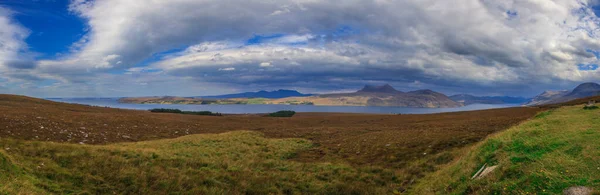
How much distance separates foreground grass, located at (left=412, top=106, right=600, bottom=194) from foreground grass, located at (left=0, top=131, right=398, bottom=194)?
3548mm

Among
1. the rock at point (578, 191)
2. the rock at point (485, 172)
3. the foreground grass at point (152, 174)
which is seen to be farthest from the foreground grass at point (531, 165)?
the foreground grass at point (152, 174)

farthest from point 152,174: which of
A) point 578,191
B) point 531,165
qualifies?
point 578,191

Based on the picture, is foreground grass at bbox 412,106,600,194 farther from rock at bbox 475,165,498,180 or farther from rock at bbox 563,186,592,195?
rock at bbox 475,165,498,180

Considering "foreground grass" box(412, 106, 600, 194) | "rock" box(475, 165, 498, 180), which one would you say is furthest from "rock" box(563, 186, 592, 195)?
"rock" box(475, 165, 498, 180)

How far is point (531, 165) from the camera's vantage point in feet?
29.1

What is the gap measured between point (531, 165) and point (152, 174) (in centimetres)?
1336

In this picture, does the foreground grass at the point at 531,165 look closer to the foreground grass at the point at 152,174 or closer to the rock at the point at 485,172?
the rock at the point at 485,172

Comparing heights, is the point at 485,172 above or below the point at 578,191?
below

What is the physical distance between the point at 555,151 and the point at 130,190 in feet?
47.5

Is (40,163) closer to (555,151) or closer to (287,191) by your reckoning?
(287,191)

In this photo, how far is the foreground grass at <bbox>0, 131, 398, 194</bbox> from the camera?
981 centimetres

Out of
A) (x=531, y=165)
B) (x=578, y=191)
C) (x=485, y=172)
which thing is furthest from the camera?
(x=485, y=172)

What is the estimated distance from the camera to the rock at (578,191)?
22.1 feet

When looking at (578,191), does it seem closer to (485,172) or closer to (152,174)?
(485,172)
